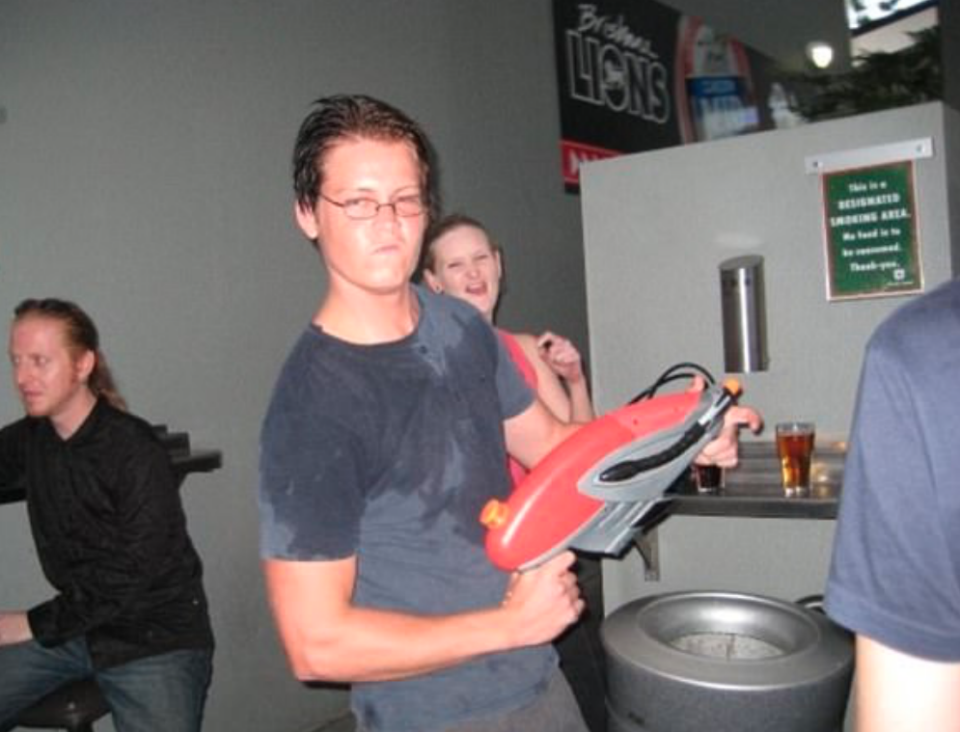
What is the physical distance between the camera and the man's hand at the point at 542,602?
939 mm

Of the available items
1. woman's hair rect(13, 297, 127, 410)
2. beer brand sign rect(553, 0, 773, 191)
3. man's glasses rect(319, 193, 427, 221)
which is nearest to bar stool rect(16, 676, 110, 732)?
woman's hair rect(13, 297, 127, 410)

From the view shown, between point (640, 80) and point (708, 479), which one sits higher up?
point (640, 80)

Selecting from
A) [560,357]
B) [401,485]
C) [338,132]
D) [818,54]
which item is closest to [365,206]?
[338,132]

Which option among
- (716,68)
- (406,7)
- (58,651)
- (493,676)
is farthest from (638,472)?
(716,68)

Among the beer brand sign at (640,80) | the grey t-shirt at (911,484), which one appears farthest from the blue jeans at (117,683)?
the beer brand sign at (640,80)

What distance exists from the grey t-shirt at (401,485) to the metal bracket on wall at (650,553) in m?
1.31

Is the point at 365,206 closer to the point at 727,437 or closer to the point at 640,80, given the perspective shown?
the point at 727,437

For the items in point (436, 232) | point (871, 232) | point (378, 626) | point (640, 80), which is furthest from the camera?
point (640, 80)

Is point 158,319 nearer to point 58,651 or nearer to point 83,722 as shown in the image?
point 58,651

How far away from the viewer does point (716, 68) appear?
5.49 metres

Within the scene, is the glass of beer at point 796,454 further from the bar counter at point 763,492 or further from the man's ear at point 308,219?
the man's ear at point 308,219

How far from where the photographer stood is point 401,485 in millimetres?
958

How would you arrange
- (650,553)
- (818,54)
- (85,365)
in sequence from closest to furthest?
(85,365) < (650,553) < (818,54)

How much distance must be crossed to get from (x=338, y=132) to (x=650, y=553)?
1.78m
